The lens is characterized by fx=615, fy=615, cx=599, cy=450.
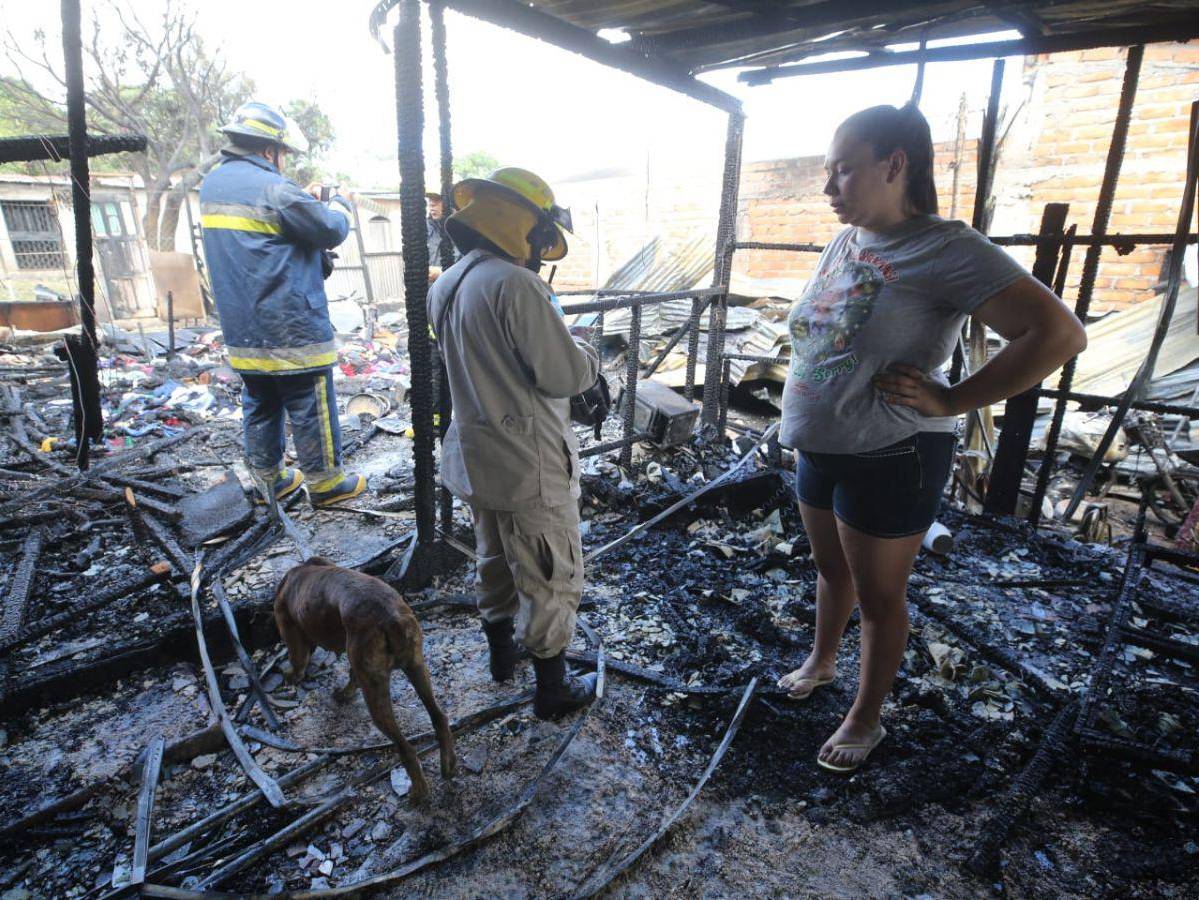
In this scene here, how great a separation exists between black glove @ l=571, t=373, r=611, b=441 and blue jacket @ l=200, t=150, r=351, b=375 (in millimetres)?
2384

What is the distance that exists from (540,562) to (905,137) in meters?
1.68

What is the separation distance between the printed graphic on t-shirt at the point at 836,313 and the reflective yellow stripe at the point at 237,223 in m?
3.24

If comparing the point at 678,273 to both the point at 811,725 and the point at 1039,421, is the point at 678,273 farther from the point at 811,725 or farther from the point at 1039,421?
the point at 811,725

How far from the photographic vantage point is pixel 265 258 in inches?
145

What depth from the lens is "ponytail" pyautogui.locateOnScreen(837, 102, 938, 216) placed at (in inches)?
64.2

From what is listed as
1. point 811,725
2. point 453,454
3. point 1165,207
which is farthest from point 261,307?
point 1165,207

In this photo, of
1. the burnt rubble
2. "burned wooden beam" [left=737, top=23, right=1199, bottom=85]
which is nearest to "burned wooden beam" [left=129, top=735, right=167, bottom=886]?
the burnt rubble

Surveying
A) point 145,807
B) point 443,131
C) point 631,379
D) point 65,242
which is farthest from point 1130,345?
point 65,242

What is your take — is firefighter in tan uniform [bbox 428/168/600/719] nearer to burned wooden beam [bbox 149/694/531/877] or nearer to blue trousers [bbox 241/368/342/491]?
burned wooden beam [bbox 149/694/531/877]

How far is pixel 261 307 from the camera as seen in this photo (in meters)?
3.73

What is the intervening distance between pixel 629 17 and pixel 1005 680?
365cm

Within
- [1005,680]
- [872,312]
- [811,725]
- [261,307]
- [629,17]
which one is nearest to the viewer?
[872,312]

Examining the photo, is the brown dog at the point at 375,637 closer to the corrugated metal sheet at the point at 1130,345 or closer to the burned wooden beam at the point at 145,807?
the burned wooden beam at the point at 145,807

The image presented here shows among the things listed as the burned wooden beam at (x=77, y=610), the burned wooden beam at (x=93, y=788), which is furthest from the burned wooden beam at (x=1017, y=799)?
the burned wooden beam at (x=77, y=610)
